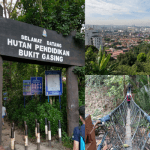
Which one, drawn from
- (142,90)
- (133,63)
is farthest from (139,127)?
(133,63)

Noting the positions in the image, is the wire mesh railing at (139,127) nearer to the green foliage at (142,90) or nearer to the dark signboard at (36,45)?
the green foliage at (142,90)

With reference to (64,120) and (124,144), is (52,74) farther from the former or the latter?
(124,144)

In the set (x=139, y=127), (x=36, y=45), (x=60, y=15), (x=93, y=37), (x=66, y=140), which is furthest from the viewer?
(x=60, y=15)

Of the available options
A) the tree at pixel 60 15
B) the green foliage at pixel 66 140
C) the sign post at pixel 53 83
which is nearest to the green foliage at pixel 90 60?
the tree at pixel 60 15

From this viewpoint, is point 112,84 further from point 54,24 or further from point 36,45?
point 54,24

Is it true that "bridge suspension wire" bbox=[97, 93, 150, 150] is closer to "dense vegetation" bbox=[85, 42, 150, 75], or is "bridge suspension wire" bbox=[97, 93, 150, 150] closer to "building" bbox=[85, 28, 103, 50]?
"dense vegetation" bbox=[85, 42, 150, 75]

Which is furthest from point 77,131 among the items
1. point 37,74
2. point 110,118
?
point 37,74
